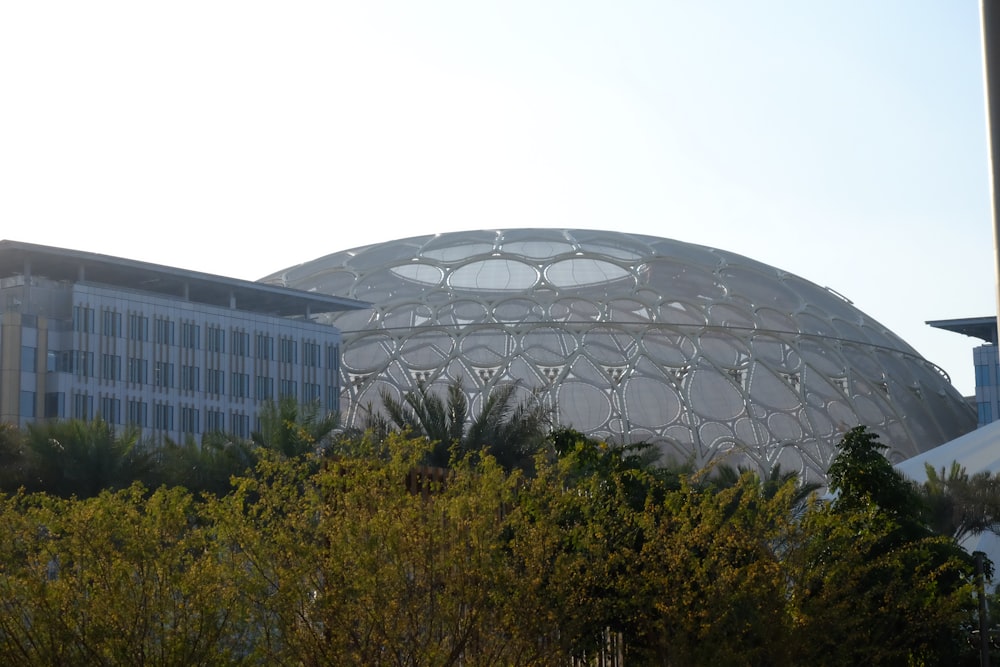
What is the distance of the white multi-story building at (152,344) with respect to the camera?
5028cm

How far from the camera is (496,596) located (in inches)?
577

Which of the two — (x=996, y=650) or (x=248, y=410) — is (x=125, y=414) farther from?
(x=996, y=650)

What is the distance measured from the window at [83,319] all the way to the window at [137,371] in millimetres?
1920

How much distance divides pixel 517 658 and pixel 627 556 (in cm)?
206

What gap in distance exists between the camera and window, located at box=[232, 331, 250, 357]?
2203 inches

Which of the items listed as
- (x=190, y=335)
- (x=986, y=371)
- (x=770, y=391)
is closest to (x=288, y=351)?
(x=190, y=335)

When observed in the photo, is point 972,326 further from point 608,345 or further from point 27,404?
point 27,404

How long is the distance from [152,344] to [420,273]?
9627 mm

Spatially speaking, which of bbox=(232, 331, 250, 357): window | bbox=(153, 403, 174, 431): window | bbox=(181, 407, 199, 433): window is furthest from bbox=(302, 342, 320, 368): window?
bbox=(153, 403, 174, 431): window

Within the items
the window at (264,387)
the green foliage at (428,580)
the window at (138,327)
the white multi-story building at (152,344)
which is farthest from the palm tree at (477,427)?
the window at (264,387)

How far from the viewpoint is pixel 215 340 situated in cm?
5531

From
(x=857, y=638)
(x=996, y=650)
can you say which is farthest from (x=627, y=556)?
(x=996, y=650)

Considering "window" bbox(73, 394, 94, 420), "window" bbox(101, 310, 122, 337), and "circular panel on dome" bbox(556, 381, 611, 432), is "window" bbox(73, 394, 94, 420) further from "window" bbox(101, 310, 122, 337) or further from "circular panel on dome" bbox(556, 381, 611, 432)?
"circular panel on dome" bbox(556, 381, 611, 432)

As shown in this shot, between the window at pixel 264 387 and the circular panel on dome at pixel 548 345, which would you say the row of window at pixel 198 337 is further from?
the circular panel on dome at pixel 548 345
